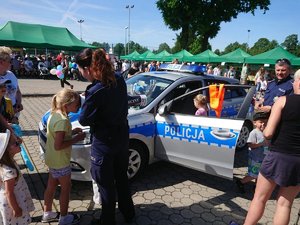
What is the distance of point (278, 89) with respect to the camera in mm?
4418

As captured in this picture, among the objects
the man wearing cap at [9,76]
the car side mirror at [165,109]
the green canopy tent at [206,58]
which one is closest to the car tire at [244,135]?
the car side mirror at [165,109]

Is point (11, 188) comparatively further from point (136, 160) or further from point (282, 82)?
point (282, 82)

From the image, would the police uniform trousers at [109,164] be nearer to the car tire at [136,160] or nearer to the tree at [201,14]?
the car tire at [136,160]

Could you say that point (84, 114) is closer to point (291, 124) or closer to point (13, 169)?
point (13, 169)

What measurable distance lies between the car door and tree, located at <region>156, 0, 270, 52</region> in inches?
1135

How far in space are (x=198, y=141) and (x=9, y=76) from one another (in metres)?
2.88

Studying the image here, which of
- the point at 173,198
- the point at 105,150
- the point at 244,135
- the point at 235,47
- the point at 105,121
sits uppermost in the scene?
the point at 235,47

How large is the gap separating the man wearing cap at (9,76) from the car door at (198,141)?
2.16 m

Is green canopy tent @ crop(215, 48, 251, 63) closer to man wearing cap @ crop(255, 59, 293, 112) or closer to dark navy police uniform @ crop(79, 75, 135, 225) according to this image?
man wearing cap @ crop(255, 59, 293, 112)

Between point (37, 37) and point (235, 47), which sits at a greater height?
point (235, 47)

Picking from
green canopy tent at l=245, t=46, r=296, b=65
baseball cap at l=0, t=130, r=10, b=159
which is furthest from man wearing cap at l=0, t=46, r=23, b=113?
green canopy tent at l=245, t=46, r=296, b=65

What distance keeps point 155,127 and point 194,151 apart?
70cm

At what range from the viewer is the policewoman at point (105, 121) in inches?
93.2

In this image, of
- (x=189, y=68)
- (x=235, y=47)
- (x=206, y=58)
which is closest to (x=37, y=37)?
(x=206, y=58)
